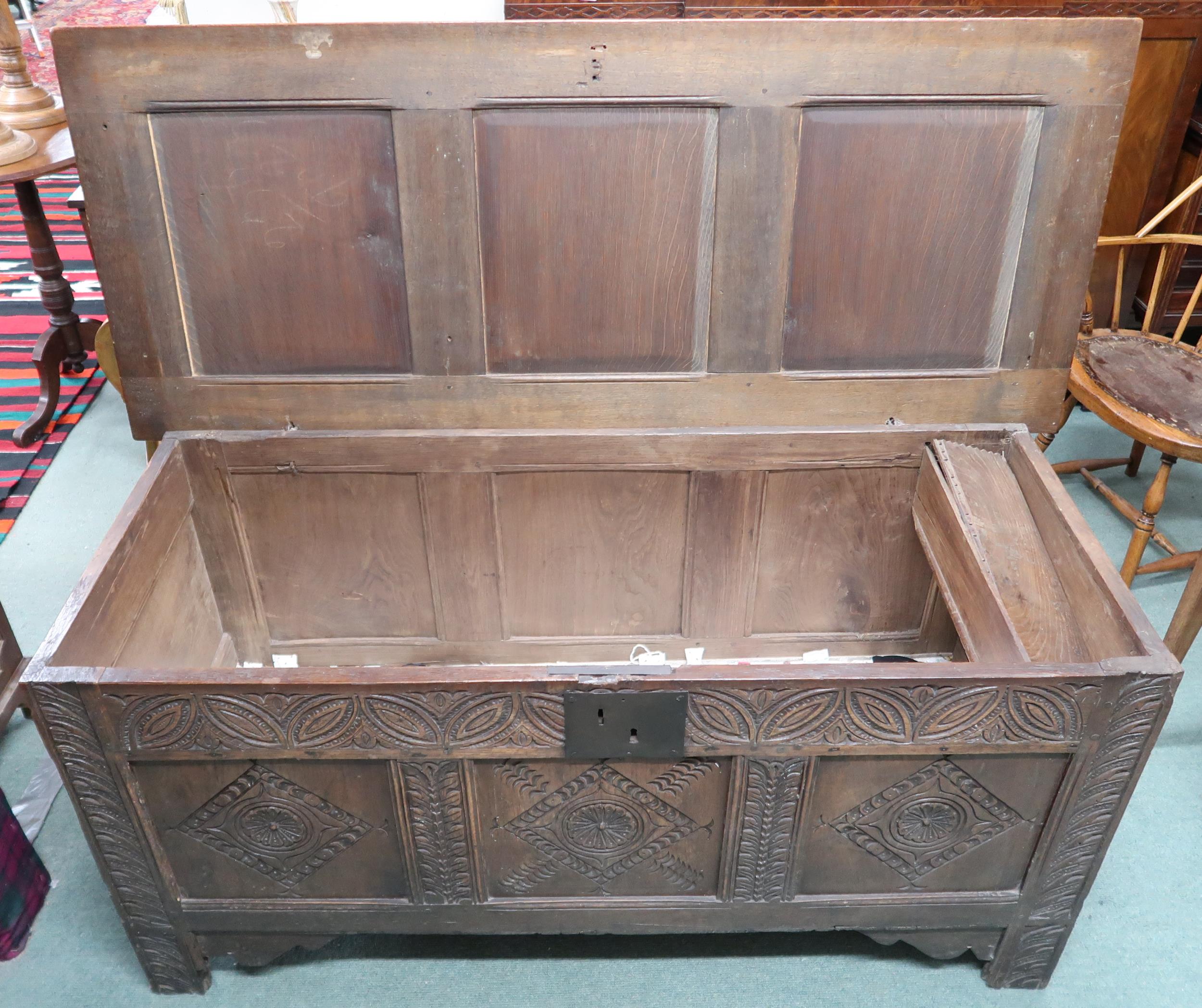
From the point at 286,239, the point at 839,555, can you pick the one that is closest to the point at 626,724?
the point at 839,555

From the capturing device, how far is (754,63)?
1.89 m

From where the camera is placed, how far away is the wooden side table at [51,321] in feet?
10.8

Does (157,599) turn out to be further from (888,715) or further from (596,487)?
(888,715)

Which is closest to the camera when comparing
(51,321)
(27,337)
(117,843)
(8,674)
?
(117,843)

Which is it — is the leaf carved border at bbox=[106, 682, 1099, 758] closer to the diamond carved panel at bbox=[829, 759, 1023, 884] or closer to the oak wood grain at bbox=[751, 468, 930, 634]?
the diamond carved panel at bbox=[829, 759, 1023, 884]

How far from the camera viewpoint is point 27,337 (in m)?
4.09

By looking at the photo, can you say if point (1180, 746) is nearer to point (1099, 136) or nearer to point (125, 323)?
point (1099, 136)

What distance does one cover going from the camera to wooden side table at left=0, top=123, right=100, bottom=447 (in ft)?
10.8

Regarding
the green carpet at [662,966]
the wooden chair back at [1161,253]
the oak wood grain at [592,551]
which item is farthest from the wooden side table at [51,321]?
the wooden chair back at [1161,253]

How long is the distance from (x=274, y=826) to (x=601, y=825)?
1.78 ft

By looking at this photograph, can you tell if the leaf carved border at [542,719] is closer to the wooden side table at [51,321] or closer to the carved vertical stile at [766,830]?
the carved vertical stile at [766,830]

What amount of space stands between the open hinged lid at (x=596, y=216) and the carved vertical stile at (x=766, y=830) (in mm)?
773

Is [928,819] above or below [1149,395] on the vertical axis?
below

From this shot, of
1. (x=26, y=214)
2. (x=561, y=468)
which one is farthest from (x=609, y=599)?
(x=26, y=214)
